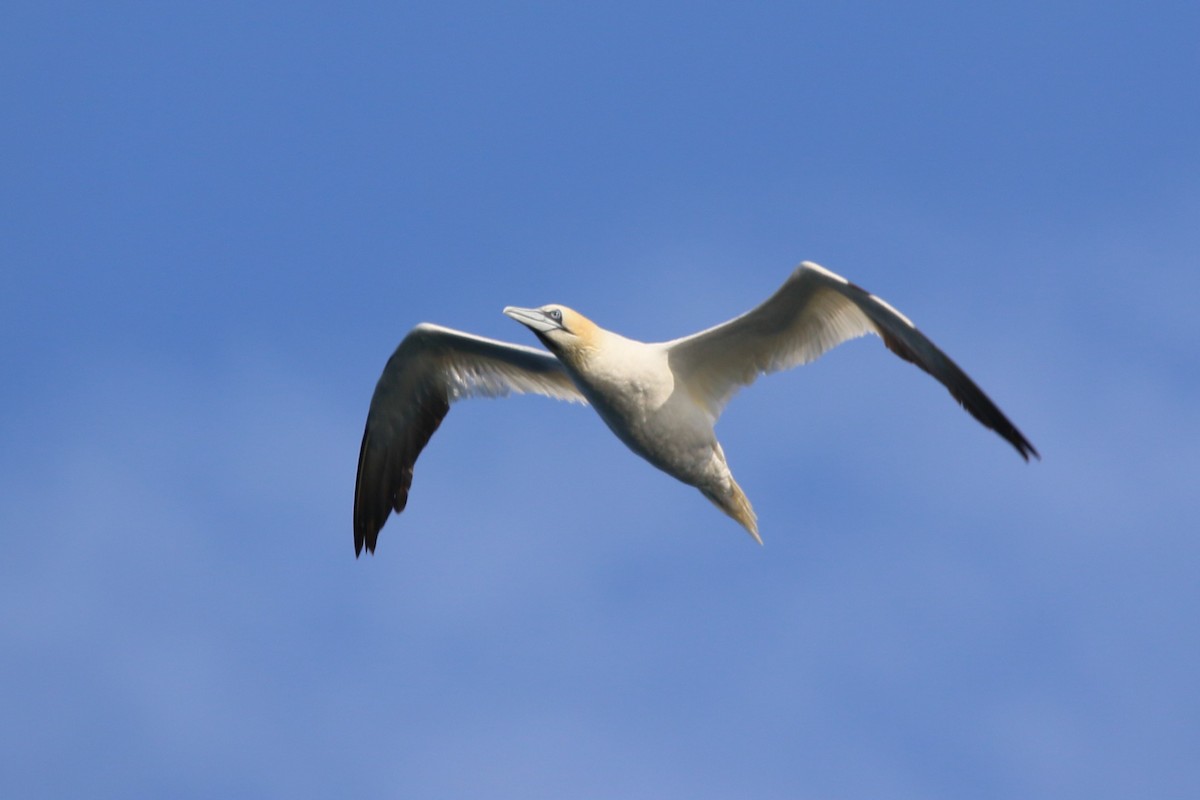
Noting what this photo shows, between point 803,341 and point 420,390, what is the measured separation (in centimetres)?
371

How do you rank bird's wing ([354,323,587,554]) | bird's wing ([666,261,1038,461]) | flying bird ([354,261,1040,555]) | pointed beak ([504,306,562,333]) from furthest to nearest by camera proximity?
bird's wing ([354,323,587,554]) → pointed beak ([504,306,562,333]) → flying bird ([354,261,1040,555]) → bird's wing ([666,261,1038,461])

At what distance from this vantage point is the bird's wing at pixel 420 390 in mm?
14633

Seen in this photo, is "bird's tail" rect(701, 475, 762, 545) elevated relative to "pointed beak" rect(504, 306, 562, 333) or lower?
lower

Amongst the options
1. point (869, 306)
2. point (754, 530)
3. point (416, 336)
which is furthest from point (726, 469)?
point (416, 336)

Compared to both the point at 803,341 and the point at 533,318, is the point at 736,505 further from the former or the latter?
the point at 533,318

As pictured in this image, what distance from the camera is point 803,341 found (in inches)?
534

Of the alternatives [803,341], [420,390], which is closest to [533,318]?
[803,341]

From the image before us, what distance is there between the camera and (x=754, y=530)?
46.9ft

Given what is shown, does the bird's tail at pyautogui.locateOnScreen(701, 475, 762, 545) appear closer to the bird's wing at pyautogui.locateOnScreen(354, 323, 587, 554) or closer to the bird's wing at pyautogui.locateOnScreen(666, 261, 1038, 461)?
the bird's wing at pyautogui.locateOnScreen(666, 261, 1038, 461)

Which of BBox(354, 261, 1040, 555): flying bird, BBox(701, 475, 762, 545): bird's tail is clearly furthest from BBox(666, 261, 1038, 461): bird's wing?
BBox(701, 475, 762, 545): bird's tail

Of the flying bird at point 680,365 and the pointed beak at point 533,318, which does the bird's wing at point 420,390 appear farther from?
the pointed beak at point 533,318

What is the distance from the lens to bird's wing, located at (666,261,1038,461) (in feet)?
39.5

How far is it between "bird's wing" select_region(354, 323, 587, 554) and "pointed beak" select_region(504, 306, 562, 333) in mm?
1193

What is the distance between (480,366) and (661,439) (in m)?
2.41
